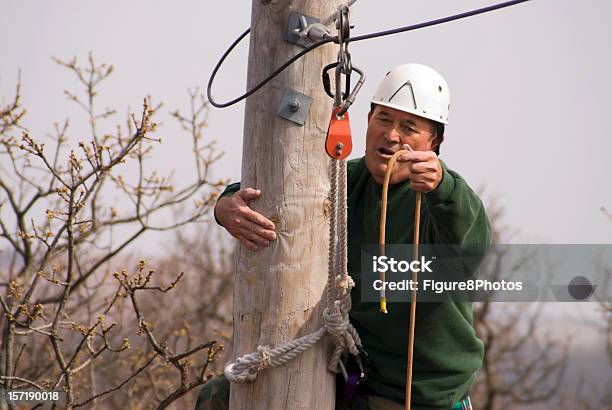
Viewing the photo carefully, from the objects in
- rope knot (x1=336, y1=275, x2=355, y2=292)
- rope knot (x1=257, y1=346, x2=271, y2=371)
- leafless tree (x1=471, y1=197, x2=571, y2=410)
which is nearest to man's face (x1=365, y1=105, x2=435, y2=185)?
rope knot (x1=336, y1=275, x2=355, y2=292)

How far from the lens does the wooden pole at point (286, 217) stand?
3.66m

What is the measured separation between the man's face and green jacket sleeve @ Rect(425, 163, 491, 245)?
13.7 inches

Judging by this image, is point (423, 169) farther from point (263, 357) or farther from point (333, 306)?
point (263, 357)

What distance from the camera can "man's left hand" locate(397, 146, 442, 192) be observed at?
3564 mm

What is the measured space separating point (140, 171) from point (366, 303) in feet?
10.5

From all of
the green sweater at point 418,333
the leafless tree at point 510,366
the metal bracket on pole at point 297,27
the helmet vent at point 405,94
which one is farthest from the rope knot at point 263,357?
the leafless tree at point 510,366

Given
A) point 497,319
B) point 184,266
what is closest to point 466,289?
point 497,319

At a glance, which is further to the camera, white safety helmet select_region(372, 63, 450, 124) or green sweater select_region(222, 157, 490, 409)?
white safety helmet select_region(372, 63, 450, 124)

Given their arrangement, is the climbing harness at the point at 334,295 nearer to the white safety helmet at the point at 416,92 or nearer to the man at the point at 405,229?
the man at the point at 405,229

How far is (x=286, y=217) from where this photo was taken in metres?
3.66

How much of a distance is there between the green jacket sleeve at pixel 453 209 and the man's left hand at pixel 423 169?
7 cm

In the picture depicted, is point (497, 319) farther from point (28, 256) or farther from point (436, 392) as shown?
point (436, 392)

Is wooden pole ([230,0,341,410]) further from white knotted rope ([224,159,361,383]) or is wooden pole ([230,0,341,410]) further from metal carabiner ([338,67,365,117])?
metal carabiner ([338,67,365,117])

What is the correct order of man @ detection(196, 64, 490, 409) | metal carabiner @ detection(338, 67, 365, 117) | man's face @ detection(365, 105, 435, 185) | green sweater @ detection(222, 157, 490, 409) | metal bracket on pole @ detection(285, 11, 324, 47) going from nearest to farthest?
metal carabiner @ detection(338, 67, 365, 117)
metal bracket on pole @ detection(285, 11, 324, 47)
man @ detection(196, 64, 490, 409)
green sweater @ detection(222, 157, 490, 409)
man's face @ detection(365, 105, 435, 185)
